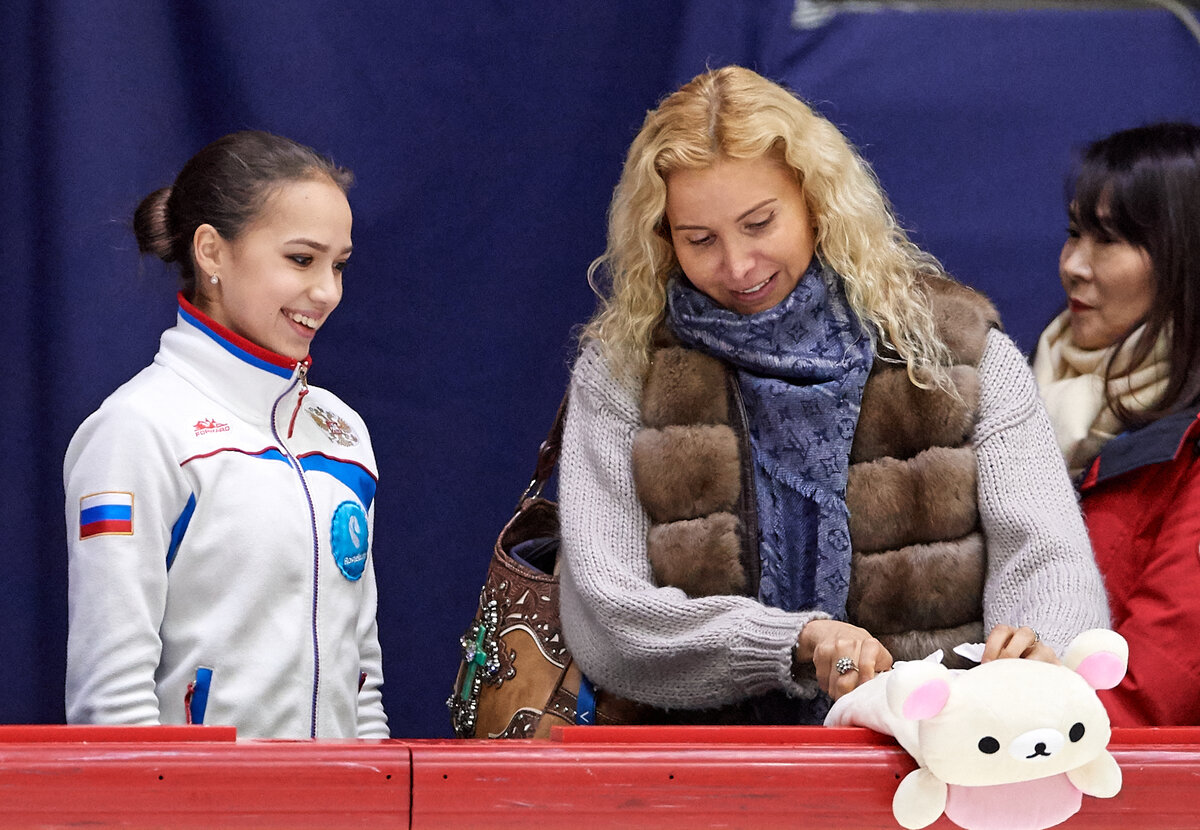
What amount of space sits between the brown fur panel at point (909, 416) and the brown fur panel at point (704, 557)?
213 mm

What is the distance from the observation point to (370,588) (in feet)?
6.68

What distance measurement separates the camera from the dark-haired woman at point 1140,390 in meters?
1.82

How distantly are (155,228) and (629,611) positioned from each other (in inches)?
34.6

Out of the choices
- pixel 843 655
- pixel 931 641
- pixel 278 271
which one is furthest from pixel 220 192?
pixel 931 641

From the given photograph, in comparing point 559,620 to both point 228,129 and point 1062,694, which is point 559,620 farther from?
point 228,129

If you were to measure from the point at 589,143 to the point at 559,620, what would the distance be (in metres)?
1.14

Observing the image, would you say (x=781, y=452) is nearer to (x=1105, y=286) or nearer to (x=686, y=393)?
(x=686, y=393)

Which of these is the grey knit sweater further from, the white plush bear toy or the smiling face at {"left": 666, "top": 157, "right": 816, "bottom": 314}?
the white plush bear toy

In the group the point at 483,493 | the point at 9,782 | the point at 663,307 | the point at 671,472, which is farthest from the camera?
the point at 483,493

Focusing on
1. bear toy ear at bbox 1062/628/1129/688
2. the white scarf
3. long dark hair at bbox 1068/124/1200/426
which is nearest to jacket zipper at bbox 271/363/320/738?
bear toy ear at bbox 1062/628/1129/688

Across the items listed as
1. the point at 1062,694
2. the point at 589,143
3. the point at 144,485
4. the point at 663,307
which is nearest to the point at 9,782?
the point at 144,485

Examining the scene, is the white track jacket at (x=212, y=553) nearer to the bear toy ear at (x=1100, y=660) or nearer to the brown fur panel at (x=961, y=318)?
the brown fur panel at (x=961, y=318)

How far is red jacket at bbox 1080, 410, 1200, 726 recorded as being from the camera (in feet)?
5.93

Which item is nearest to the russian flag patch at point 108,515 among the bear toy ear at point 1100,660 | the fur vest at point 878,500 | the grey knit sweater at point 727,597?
the grey knit sweater at point 727,597
